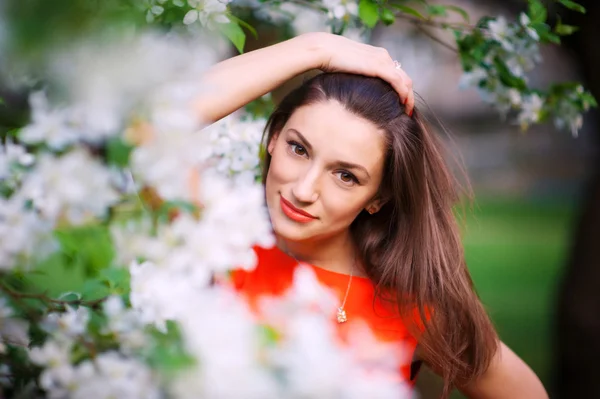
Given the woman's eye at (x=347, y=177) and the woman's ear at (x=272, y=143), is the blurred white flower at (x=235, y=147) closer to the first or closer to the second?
the woman's ear at (x=272, y=143)

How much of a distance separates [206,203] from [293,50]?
946 millimetres

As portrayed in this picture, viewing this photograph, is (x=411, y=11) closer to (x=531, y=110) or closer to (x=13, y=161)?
(x=531, y=110)

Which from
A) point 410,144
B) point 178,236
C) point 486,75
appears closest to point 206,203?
point 178,236

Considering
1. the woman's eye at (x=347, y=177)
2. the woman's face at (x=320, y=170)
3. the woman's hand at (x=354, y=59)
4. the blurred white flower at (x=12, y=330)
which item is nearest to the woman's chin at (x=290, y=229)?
the woman's face at (x=320, y=170)

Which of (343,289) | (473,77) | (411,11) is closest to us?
(411,11)

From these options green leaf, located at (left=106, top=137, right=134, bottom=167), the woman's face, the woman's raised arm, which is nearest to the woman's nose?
the woman's face

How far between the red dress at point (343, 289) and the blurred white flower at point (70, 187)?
938mm

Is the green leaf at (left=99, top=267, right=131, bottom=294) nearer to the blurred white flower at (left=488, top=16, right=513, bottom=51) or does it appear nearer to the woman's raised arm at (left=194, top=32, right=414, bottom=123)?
the woman's raised arm at (left=194, top=32, right=414, bottom=123)

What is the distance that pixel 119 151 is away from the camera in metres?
0.79

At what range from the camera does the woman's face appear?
5.33 ft

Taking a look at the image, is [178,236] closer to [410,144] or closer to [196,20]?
[196,20]

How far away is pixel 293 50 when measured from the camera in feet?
5.35

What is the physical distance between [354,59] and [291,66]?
0.18 m

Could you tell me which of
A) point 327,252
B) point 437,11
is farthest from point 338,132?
point 437,11
